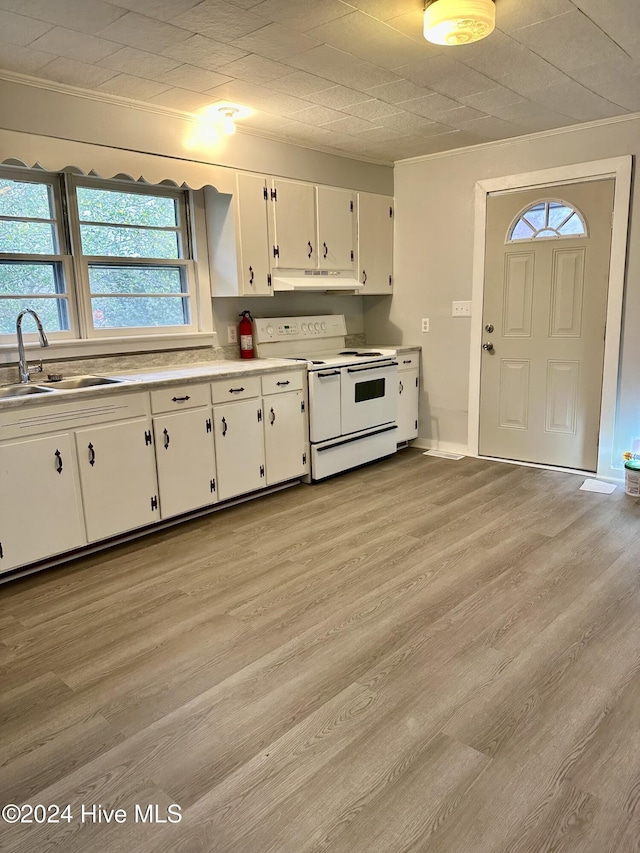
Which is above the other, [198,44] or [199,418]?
[198,44]

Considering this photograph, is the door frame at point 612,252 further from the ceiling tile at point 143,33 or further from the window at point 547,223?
the ceiling tile at point 143,33

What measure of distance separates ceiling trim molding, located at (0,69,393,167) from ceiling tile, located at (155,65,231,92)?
35 centimetres

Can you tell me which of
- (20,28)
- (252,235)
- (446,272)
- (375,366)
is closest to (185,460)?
(252,235)

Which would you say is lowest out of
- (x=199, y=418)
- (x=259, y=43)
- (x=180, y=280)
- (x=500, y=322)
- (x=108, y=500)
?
(x=108, y=500)

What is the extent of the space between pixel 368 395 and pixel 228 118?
6.82 ft

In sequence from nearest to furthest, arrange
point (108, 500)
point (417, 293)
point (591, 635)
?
point (591, 635), point (108, 500), point (417, 293)

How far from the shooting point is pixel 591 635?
2.33 m

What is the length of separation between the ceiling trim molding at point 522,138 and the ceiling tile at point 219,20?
2490 millimetres

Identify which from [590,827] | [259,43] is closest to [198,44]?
[259,43]

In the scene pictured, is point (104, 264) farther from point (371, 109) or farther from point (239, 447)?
point (371, 109)

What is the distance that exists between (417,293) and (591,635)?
3.36 meters

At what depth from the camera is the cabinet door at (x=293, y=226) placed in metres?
4.18

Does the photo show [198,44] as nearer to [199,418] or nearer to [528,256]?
[199,418]

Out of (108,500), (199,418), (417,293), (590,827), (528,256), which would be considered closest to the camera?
(590,827)
